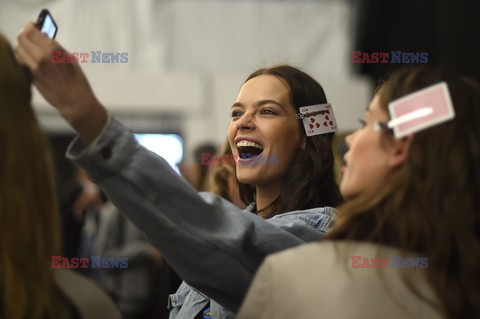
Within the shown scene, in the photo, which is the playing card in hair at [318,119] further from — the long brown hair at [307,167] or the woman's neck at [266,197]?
the woman's neck at [266,197]

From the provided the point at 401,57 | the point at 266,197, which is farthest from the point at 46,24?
the point at 401,57

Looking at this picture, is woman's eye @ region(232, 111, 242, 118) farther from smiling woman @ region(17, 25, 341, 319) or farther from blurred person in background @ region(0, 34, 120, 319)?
blurred person in background @ region(0, 34, 120, 319)

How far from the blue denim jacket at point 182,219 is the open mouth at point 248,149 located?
46cm

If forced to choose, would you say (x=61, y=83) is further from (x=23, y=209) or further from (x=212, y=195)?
(x=212, y=195)

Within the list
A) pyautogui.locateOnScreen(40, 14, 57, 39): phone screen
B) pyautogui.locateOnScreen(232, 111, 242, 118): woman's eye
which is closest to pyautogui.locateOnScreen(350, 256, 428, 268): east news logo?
pyautogui.locateOnScreen(40, 14, 57, 39): phone screen

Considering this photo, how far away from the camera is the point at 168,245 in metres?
1.45

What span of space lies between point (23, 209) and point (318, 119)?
113 centimetres

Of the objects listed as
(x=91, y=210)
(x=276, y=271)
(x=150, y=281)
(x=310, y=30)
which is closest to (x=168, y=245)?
(x=276, y=271)

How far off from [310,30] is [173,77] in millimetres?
1733

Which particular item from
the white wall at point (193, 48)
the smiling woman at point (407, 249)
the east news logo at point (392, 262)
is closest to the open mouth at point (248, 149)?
the smiling woman at point (407, 249)

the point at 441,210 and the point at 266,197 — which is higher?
the point at 441,210

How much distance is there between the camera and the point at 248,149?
2.08 metres

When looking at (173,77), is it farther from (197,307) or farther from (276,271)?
(276,271)

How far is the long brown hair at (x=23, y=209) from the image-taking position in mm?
1137
